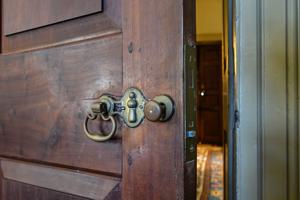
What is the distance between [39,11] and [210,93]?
14.6 feet

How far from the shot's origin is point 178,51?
367mm

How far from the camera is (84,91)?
18.4 inches

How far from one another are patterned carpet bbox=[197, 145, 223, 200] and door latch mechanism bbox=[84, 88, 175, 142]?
182cm

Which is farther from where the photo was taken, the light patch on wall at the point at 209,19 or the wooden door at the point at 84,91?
the light patch on wall at the point at 209,19

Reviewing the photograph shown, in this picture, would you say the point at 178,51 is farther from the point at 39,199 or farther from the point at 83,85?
the point at 39,199

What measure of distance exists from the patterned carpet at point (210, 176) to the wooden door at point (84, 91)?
1747mm

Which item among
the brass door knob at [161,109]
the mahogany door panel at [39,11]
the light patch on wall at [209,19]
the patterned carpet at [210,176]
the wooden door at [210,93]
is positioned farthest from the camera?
the wooden door at [210,93]

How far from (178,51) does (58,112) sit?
269 millimetres

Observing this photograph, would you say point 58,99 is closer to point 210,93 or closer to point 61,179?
point 61,179

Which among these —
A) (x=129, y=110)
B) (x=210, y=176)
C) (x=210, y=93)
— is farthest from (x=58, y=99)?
(x=210, y=93)

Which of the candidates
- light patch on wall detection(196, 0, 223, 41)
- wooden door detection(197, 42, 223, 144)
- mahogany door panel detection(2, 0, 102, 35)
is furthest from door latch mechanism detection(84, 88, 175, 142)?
wooden door detection(197, 42, 223, 144)

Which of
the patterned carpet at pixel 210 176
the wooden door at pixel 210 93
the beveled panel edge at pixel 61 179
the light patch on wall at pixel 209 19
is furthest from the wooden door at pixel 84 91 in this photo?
the wooden door at pixel 210 93

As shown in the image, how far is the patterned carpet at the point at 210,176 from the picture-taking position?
220 centimetres

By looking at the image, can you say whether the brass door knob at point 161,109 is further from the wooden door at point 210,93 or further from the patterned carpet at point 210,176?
the wooden door at point 210,93
